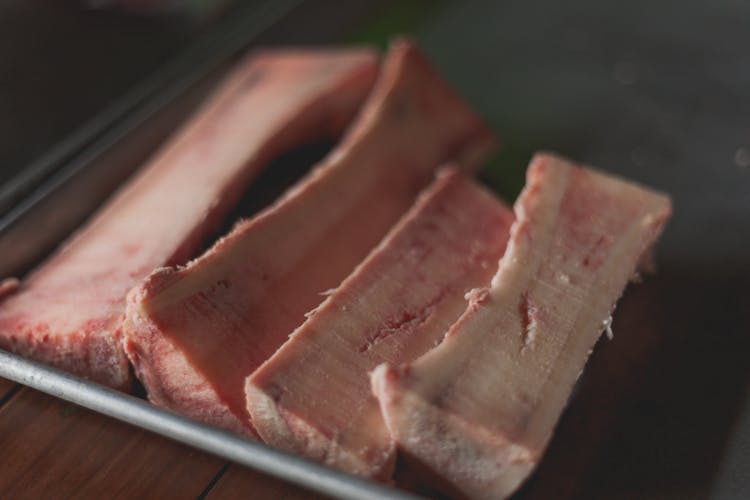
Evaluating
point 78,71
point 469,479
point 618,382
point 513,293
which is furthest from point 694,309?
point 78,71

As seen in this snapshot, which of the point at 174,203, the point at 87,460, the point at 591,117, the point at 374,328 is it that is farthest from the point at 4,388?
the point at 591,117

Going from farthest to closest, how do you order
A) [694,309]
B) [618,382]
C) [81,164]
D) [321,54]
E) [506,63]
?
[506,63]
[321,54]
[81,164]
[694,309]
[618,382]

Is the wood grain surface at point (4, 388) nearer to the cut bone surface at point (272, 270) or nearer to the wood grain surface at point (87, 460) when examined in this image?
the wood grain surface at point (87, 460)

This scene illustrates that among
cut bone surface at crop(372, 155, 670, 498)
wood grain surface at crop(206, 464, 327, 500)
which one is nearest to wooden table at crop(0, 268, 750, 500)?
wood grain surface at crop(206, 464, 327, 500)

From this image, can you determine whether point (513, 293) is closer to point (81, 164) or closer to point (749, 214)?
point (749, 214)

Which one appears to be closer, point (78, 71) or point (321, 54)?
point (321, 54)

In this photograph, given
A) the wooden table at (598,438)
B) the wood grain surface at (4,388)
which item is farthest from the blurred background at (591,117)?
the wood grain surface at (4,388)

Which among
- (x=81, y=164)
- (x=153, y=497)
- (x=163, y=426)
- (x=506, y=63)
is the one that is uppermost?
(x=81, y=164)
